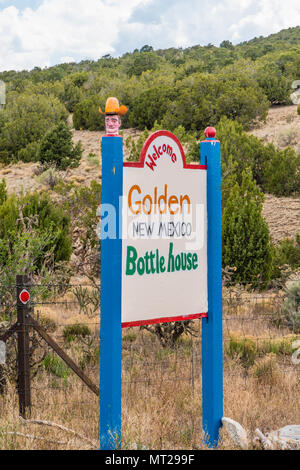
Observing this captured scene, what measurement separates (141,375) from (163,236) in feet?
8.70

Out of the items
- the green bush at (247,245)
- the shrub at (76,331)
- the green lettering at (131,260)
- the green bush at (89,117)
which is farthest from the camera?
the green bush at (89,117)

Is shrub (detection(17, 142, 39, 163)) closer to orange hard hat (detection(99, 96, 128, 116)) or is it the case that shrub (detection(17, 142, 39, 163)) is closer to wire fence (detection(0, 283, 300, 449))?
wire fence (detection(0, 283, 300, 449))

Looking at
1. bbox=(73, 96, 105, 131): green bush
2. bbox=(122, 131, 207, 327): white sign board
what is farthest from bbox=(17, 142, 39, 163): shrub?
bbox=(122, 131, 207, 327): white sign board

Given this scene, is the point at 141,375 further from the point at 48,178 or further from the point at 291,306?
the point at 48,178

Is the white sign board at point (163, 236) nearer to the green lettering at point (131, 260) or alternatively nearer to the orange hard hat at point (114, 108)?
the green lettering at point (131, 260)

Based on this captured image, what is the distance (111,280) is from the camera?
398 centimetres

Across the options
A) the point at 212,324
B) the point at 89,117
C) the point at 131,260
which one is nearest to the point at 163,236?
the point at 131,260

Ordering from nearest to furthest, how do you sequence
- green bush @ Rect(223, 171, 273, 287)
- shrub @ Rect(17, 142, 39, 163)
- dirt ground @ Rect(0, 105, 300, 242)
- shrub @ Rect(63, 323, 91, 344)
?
shrub @ Rect(63, 323, 91, 344) < green bush @ Rect(223, 171, 273, 287) < dirt ground @ Rect(0, 105, 300, 242) < shrub @ Rect(17, 142, 39, 163)

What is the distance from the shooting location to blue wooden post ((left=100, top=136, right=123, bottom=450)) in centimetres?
398

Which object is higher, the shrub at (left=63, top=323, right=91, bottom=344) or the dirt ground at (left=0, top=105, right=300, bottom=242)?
the dirt ground at (left=0, top=105, right=300, bottom=242)

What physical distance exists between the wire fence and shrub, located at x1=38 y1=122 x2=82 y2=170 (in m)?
18.1

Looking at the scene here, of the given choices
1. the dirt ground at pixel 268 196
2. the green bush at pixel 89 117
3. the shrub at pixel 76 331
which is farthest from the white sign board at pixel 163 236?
the green bush at pixel 89 117

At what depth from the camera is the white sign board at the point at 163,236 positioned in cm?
413

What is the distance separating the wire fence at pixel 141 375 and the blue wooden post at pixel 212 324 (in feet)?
0.86
